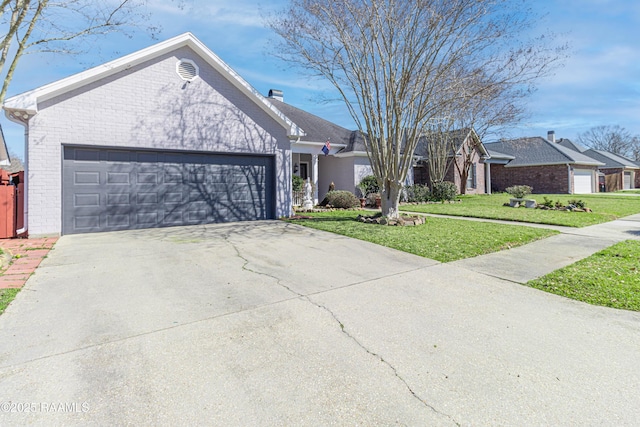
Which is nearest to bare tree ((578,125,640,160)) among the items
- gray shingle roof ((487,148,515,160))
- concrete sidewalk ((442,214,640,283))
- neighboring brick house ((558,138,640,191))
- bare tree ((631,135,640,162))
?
bare tree ((631,135,640,162))

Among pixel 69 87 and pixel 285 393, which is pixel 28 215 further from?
pixel 285 393

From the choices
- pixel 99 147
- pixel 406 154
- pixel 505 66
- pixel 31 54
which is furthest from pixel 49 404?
pixel 505 66

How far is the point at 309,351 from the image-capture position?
308 cm

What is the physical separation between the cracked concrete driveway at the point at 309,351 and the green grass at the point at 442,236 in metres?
1.67

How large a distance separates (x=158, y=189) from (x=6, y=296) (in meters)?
6.38

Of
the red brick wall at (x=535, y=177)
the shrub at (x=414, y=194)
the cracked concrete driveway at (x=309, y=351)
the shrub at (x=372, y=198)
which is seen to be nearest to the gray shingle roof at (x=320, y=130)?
the shrub at (x=372, y=198)

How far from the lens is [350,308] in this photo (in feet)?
13.4

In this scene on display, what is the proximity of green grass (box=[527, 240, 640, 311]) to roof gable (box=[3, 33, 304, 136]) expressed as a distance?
368 inches

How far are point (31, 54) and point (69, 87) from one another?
1.57m

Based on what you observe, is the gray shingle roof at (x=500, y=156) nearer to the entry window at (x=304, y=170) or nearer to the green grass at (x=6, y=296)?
the entry window at (x=304, y=170)

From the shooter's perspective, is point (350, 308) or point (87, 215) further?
point (87, 215)

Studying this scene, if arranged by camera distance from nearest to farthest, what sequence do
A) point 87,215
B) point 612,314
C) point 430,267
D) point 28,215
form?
point 612,314 → point 430,267 → point 28,215 → point 87,215

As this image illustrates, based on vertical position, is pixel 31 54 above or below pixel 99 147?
above

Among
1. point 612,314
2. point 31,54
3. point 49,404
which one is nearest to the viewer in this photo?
point 49,404
